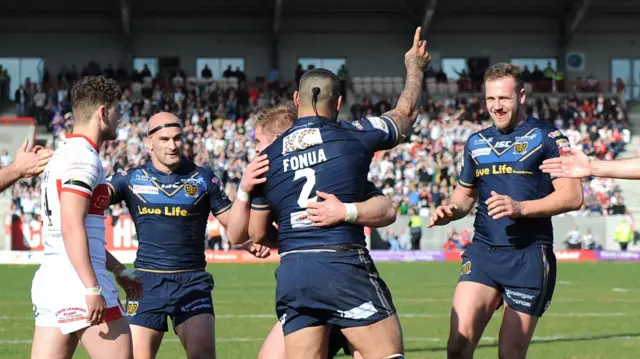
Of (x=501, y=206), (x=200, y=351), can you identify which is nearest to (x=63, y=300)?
(x=200, y=351)

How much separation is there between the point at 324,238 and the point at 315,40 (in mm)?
43455

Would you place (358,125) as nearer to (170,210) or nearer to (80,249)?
(80,249)

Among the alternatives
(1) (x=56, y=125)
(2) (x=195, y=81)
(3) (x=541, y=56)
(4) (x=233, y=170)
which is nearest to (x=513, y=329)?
(4) (x=233, y=170)

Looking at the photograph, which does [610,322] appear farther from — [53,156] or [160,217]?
[53,156]

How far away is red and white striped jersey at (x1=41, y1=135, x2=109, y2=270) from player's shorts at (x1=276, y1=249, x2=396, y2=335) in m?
1.27

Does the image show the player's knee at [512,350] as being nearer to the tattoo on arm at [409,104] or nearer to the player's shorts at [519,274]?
the player's shorts at [519,274]

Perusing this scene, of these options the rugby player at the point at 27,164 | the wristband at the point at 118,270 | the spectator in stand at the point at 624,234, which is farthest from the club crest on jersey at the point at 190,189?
the spectator in stand at the point at 624,234

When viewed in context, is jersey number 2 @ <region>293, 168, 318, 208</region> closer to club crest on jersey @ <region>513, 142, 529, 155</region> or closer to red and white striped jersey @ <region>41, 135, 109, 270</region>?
red and white striped jersey @ <region>41, 135, 109, 270</region>

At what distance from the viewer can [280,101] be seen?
42.4 metres

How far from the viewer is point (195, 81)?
46.5 meters

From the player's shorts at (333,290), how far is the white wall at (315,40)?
1686 inches

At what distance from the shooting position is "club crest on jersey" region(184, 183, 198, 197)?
27.8 feet

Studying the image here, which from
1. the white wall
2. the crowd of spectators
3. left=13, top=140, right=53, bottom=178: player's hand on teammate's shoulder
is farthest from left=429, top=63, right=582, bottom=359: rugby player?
the white wall

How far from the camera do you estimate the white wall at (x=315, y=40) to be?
4831 cm
